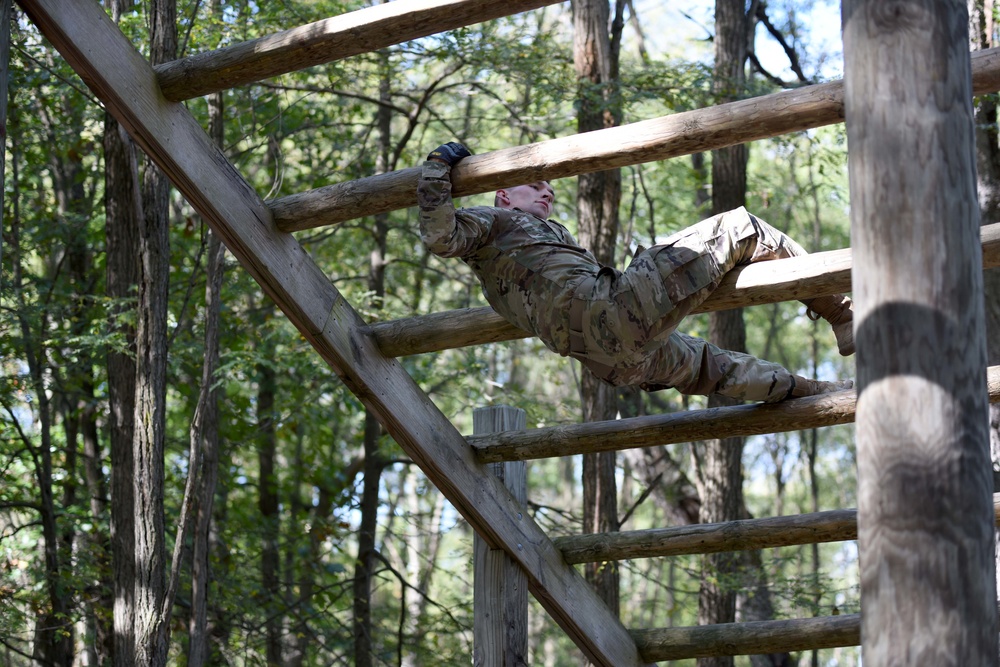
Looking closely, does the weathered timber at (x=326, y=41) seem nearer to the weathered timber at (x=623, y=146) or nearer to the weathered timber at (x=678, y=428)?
the weathered timber at (x=623, y=146)

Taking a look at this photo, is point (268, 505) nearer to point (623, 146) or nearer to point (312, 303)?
point (312, 303)

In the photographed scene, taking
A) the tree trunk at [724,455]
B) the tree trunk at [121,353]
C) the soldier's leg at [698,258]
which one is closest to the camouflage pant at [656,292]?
the soldier's leg at [698,258]

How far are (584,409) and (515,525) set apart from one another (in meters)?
3.17

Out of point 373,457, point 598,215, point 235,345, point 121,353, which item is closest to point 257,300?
point 235,345

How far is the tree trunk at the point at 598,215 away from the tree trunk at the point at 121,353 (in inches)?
113

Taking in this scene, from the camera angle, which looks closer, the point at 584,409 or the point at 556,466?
the point at 584,409

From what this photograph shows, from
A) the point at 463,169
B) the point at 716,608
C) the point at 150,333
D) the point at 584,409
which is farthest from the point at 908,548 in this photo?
the point at 716,608

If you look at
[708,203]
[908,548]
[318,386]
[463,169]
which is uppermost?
[708,203]

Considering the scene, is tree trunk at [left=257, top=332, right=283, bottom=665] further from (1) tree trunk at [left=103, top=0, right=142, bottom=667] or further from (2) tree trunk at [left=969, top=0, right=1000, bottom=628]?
(2) tree trunk at [left=969, top=0, right=1000, bottom=628]

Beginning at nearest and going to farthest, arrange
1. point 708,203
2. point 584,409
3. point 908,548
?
point 908,548 → point 584,409 → point 708,203

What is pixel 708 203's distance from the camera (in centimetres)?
1133

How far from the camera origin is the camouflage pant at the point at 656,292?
2914 mm

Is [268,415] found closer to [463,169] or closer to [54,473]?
[54,473]

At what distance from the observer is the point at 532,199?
3385 millimetres
